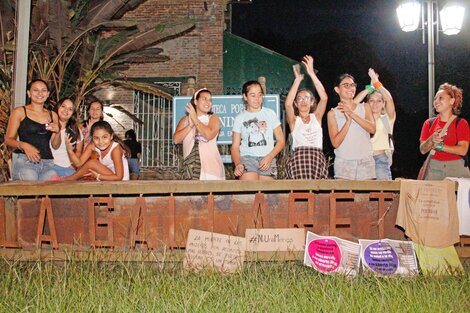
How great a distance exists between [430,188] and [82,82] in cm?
805

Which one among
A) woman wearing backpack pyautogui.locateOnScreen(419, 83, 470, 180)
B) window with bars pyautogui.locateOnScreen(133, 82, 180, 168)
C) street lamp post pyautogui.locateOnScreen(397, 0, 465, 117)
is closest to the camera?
woman wearing backpack pyautogui.locateOnScreen(419, 83, 470, 180)

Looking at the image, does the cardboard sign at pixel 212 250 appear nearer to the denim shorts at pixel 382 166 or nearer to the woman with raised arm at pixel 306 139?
the woman with raised arm at pixel 306 139

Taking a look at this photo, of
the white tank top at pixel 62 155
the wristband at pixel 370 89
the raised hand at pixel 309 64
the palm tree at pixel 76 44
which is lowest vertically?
the white tank top at pixel 62 155

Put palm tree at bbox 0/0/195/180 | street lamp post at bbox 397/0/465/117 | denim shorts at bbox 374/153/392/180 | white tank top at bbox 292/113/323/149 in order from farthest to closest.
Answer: street lamp post at bbox 397/0/465/117 → palm tree at bbox 0/0/195/180 → denim shorts at bbox 374/153/392/180 → white tank top at bbox 292/113/323/149

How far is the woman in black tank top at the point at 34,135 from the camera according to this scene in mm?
6383

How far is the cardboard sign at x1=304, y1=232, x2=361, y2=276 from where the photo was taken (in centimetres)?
504

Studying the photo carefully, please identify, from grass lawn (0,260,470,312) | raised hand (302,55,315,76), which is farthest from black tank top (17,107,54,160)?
raised hand (302,55,315,76)

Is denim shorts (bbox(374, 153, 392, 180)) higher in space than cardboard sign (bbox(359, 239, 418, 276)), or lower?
higher

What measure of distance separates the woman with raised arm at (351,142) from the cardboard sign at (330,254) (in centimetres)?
133

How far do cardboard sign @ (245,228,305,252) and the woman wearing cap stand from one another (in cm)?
142

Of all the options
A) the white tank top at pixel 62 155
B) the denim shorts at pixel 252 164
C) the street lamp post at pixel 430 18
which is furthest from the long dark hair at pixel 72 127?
the street lamp post at pixel 430 18

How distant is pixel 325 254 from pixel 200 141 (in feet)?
6.71

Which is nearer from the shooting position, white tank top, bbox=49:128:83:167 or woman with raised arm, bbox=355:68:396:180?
white tank top, bbox=49:128:83:167

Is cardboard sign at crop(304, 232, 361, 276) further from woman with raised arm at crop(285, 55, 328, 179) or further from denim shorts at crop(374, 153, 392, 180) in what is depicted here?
denim shorts at crop(374, 153, 392, 180)
